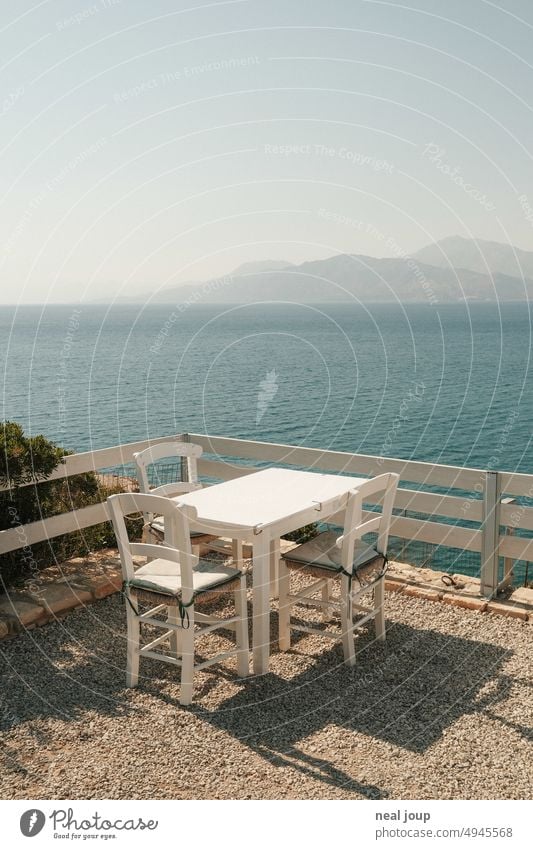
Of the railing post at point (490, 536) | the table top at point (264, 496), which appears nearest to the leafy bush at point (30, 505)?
the table top at point (264, 496)

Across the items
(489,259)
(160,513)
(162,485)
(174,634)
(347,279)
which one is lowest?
(174,634)

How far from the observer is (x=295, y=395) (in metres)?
40.4

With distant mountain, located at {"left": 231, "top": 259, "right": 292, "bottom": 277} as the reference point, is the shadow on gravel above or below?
below

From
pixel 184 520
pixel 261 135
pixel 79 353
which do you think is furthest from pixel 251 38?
pixel 79 353

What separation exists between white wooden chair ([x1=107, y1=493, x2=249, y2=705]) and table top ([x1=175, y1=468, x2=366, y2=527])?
1.10 ft

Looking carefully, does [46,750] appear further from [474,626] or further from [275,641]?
[474,626]

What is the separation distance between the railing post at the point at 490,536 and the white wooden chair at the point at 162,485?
2.02 metres

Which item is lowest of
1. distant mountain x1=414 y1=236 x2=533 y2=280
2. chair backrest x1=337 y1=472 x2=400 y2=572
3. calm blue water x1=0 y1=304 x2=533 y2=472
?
calm blue water x1=0 y1=304 x2=533 y2=472

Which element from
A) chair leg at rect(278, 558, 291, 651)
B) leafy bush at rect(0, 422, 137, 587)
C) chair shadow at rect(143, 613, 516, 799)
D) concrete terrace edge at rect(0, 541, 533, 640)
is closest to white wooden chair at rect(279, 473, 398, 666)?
chair leg at rect(278, 558, 291, 651)

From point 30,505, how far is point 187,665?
7.49 ft

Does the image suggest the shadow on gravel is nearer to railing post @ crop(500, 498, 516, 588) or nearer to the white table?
the white table

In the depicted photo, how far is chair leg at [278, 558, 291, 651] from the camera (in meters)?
5.01

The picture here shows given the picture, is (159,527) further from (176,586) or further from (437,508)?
(437,508)

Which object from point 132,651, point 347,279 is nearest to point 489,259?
point 132,651
